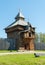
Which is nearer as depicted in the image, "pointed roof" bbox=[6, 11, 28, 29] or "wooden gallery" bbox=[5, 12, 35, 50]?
"wooden gallery" bbox=[5, 12, 35, 50]

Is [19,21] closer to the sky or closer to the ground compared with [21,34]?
closer to the sky

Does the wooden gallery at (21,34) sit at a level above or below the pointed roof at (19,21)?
below

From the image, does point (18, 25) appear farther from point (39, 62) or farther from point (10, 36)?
point (39, 62)

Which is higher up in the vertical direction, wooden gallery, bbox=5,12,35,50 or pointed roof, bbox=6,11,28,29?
pointed roof, bbox=6,11,28,29

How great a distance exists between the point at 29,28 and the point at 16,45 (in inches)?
203

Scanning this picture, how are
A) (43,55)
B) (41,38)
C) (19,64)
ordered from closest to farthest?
(19,64)
(43,55)
(41,38)

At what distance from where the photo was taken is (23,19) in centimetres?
5078

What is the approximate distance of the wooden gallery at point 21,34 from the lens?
44562 mm

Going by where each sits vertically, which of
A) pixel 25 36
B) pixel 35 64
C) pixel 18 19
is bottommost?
pixel 35 64

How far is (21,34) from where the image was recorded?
45031 mm

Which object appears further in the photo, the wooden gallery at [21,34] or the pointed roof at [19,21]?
the pointed roof at [19,21]

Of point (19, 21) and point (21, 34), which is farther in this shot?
point (19, 21)

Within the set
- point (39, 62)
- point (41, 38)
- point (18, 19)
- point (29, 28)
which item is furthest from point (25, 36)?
point (41, 38)

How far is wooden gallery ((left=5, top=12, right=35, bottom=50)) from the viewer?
146ft
